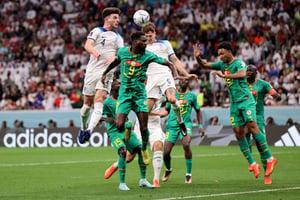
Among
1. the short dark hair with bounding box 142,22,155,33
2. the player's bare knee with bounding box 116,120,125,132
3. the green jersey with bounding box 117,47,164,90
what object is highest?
the short dark hair with bounding box 142,22,155,33

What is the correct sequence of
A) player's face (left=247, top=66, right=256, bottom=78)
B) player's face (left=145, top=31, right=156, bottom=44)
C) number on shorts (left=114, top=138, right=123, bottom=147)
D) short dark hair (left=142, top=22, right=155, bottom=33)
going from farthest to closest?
1. player's face (left=247, top=66, right=256, bottom=78)
2. player's face (left=145, top=31, right=156, bottom=44)
3. short dark hair (left=142, top=22, right=155, bottom=33)
4. number on shorts (left=114, top=138, right=123, bottom=147)

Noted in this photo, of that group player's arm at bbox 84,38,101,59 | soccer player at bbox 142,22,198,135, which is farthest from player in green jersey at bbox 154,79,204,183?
player's arm at bbox 84,38,101,59

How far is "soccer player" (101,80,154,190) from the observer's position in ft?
38.0

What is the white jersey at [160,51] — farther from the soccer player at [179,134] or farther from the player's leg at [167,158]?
the player's leg at [167,158]

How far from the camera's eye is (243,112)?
12578 mm

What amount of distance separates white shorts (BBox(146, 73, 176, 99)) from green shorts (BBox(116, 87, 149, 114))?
1687 millimetres

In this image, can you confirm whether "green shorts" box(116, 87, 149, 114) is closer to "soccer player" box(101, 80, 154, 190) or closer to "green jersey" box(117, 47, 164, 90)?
"green jersey" box(117, 47, 164, 90)

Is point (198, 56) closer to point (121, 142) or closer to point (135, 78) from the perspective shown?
point (135, 78)

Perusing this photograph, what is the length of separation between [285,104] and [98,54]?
15112 mm

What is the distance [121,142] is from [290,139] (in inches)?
593

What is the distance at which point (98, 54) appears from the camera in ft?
41.4

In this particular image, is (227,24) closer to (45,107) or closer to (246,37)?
(246,37)

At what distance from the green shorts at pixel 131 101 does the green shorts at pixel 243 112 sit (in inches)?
87.1

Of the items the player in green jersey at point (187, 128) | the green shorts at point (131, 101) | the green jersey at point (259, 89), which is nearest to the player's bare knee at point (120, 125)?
the green shorts at point (131, 101)
